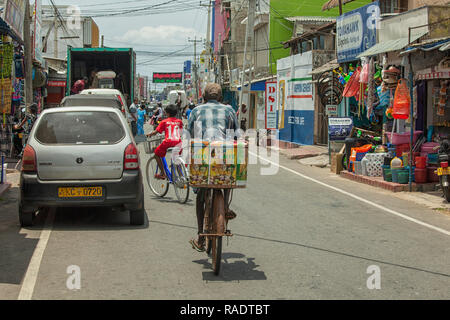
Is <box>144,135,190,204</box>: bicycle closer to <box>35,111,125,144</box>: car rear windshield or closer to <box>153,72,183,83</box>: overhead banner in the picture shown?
<box>35,111,125,144</box>: car rear windshield

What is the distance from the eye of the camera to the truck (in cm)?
2475

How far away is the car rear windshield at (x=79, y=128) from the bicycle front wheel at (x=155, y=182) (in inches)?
Result: 106

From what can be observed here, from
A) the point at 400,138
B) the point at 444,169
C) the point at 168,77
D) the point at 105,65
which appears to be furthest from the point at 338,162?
the point at 168,77

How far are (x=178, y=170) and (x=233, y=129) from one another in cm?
428

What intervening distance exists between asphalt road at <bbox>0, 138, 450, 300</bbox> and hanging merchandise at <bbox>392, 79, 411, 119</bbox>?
3.29 metres

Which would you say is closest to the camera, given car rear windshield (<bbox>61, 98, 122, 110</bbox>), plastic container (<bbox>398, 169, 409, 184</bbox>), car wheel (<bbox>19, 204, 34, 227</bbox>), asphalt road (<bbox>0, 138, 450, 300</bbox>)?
asphalt road (<bbox>0, 138, 450, 300</bbox>)

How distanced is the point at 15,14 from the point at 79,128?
35.3 ft

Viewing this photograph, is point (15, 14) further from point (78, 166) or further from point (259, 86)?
point (259, 86)

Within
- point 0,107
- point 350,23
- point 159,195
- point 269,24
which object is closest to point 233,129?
point 159,195

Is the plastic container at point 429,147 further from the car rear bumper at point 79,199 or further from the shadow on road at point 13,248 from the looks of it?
the shadow on road at point 13,248

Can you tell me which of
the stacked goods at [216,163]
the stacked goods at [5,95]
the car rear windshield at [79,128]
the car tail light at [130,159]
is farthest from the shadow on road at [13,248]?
the stacked goods at [5,95]

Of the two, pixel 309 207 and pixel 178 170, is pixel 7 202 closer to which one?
pixel 178 170

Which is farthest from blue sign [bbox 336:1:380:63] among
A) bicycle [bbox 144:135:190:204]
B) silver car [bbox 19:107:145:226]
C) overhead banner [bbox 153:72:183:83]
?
overhead banner [bbox 153:72:183:83]

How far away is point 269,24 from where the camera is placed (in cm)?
4325
